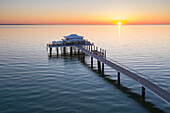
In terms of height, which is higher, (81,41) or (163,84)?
(81,41)

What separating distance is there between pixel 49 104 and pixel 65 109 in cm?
241

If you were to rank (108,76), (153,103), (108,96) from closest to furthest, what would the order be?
(153,103)
(108,96)
(108,76)

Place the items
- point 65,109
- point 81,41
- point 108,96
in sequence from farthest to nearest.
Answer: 1. point 81,41
2. point 108,96
3. point 65,109

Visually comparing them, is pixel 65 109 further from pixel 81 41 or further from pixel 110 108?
pixel 81 41

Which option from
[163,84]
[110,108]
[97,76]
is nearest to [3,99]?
[110,108]

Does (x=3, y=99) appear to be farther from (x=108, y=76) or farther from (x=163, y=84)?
(x=163, y=84)

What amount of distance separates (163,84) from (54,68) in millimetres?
22585

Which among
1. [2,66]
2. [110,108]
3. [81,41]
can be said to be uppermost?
[81,41]

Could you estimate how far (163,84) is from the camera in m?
31.8

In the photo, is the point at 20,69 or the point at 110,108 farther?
the point at 20,69

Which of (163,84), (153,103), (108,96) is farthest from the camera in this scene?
(163,84)

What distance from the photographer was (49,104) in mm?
24422

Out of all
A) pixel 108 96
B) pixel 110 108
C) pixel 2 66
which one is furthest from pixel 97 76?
pixel 2 66

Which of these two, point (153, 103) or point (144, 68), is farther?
point (144, 68)
